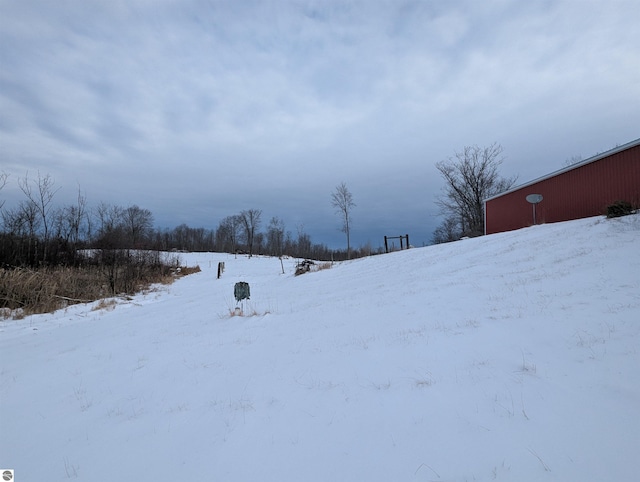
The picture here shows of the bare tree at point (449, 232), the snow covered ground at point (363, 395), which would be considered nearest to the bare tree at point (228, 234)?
the bare tree at point (449, 232)

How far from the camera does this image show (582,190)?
1322 cm

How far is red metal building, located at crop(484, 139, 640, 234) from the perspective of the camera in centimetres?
1121

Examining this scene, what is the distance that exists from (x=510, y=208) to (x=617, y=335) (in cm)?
1733

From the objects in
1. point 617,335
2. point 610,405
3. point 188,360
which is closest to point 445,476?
point 610,405

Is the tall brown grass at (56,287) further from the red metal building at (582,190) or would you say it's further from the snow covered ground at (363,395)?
the red metal building at (582,190)

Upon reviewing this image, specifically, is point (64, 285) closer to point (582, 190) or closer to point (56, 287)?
point (56, 287)

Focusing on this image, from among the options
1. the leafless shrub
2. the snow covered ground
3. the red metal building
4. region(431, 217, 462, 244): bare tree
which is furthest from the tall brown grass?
region(431, 217, 462, 244): bare tree

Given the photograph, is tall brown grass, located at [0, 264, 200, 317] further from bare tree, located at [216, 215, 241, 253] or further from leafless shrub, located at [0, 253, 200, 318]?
bare tree, located at [216, 215, 241, 253]

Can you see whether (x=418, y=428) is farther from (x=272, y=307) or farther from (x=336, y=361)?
(x=272, y=307)

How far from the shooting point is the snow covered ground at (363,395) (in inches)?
78.4

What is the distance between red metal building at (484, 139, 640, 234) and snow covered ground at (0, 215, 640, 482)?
8362 mm

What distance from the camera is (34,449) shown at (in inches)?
104

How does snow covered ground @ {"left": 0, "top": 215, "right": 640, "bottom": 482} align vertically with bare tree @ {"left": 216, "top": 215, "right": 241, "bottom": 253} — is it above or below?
below

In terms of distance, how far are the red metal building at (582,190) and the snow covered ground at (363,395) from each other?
8362mm
